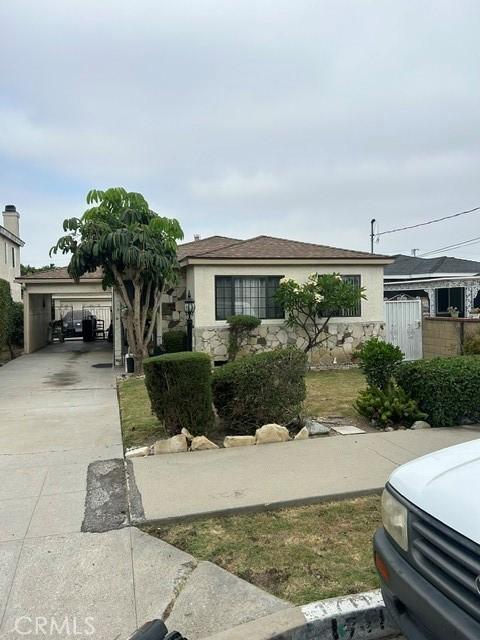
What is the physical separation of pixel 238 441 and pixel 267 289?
316 inches

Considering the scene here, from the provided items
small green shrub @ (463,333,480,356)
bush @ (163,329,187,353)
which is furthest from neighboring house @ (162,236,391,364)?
small green shrub @ (463,333,480,356)

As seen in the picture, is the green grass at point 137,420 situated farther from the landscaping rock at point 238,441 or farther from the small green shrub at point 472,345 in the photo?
the small green shrub at point 472,345

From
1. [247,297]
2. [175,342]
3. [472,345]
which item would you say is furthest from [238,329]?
[472,345]

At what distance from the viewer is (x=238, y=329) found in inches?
509

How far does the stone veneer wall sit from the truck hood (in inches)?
419

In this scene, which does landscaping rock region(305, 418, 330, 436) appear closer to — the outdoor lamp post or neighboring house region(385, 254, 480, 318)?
the outdoor lamp post

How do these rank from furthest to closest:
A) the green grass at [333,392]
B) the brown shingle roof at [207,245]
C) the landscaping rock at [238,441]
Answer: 1. the brown shingle roof at [207,245]
2. the green grass at [333,392]
3. the landscaping rock at [238,441]

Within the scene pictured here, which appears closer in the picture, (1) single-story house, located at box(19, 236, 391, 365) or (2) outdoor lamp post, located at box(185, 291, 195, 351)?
(2) outdoor lamp post, located at box(185, 291, 195, 351)

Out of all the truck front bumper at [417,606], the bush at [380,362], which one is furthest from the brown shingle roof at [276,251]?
the truck front bumper at [417,606]

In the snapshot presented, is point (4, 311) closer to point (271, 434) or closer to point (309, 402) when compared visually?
point (309, 402)

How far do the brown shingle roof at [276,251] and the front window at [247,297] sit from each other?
0.61 metres

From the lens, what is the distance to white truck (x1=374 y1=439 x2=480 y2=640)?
182 centimetres

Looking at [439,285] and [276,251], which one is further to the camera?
[439,285]

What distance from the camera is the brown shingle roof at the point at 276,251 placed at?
13.3 metres
